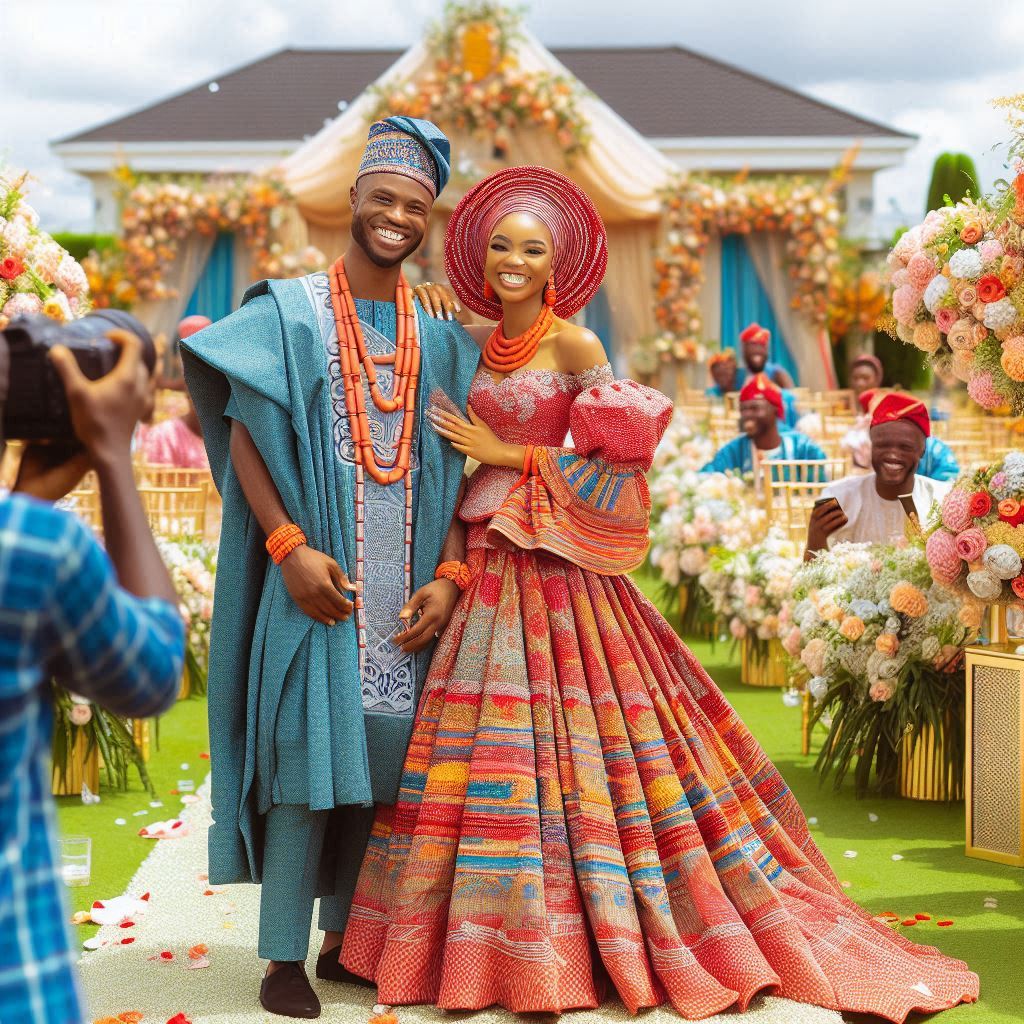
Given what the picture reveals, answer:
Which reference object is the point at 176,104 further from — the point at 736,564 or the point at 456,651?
the point at 456,651

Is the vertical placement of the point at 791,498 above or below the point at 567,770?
above

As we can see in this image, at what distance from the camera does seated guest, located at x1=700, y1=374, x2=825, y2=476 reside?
368 inches

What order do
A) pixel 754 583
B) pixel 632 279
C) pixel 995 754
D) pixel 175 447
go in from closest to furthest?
pixel 995 754
pixel 754 583
pixel 175 447
pixel 632 279

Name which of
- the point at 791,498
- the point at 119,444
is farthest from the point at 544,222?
the point at 791,498

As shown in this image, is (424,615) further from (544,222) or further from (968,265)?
(968,265)

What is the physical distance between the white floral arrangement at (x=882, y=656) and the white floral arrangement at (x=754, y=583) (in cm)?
139

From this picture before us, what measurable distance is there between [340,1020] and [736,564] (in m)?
4.94

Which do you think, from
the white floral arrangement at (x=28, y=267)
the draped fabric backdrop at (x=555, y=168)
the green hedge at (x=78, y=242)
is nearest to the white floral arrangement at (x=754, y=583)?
the white floral arrangement at (x=28, y=267)

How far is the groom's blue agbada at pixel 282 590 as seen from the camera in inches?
133

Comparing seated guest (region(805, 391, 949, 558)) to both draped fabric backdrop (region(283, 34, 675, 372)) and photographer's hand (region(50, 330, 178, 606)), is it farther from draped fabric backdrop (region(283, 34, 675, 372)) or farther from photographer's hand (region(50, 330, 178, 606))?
draped fabric backdrop (region(283, 34, 675, 372))

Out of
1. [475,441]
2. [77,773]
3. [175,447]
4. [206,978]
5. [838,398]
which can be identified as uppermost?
[838,398]

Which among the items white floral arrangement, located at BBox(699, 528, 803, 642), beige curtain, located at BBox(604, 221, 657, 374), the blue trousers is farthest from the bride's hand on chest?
beige curtain, located at BBox(604, 221, 657, 374)

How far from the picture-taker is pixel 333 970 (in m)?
3.61

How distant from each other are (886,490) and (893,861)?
71.3 inches
